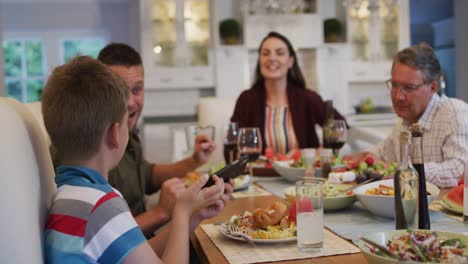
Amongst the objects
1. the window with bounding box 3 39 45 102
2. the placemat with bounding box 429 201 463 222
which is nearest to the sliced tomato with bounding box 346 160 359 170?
the placemat with bounding box 429 201 463 222

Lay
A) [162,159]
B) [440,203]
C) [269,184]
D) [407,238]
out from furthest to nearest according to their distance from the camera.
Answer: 1. [162,159]
2. [269,184]
3. [440,203]
4. [407,238]

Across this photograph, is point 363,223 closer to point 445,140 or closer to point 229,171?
point 229,171

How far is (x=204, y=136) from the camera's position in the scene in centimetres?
216

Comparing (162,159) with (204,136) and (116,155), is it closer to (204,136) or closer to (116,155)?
(204,136)

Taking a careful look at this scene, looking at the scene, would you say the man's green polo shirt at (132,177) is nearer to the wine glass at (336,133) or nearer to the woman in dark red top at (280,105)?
the wine glass at (336,133)

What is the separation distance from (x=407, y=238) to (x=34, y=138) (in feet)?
2.36

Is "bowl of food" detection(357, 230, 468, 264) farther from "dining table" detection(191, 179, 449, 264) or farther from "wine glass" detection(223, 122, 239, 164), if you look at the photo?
"wine glass" detection(223, 122, 239, 164)

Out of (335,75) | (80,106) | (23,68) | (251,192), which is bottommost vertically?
(251,192)

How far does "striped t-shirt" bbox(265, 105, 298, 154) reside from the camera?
3152mm

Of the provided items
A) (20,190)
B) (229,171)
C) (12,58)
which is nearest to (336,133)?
(229,171)

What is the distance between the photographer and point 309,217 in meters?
1.19

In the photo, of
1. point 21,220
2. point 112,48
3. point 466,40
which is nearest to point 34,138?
point 21,220

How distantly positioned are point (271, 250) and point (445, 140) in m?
1.12

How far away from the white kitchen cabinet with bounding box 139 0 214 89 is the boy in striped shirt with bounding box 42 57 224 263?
5.22m
